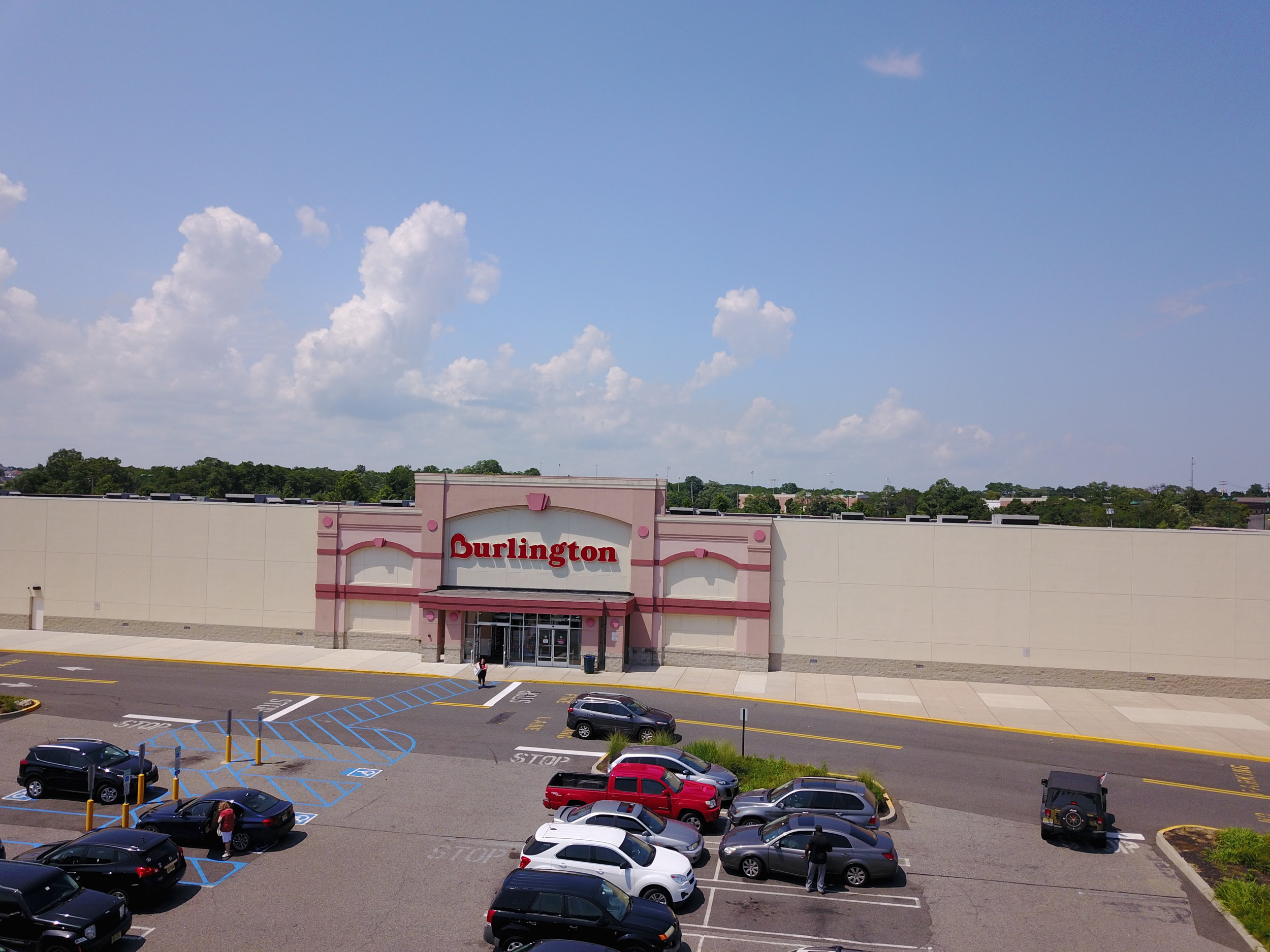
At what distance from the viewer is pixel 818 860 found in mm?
17344

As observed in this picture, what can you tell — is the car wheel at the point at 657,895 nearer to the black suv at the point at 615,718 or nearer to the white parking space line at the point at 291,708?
the black suv at the point at 615,718

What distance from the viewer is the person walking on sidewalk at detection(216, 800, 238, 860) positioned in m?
18.2

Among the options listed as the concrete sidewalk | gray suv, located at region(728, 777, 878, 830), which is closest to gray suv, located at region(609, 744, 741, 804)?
gray suv, located at region(728, 777, 878, 830)

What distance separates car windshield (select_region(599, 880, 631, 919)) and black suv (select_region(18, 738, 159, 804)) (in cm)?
1465

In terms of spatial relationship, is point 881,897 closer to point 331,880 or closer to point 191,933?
point 331,880

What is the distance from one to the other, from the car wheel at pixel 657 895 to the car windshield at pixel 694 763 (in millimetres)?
6458

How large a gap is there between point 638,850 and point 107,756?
1623 centimetres

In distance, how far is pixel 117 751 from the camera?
23.1 metres

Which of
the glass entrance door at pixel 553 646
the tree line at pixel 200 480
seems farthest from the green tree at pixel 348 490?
the glass entrance door at pixel 553 646

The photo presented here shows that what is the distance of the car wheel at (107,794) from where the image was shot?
859 inches

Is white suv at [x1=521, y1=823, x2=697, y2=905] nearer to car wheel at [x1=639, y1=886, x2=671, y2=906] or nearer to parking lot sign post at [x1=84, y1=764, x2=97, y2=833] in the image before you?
car wheel at [x1=639, y1=886, x2=671, y2=906]

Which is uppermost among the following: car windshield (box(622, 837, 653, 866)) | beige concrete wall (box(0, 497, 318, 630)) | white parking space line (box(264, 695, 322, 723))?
beige concrete wall (box(0, 497, 318, 630))

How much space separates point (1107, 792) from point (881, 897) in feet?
38.9

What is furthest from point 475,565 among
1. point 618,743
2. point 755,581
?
point 618,743
